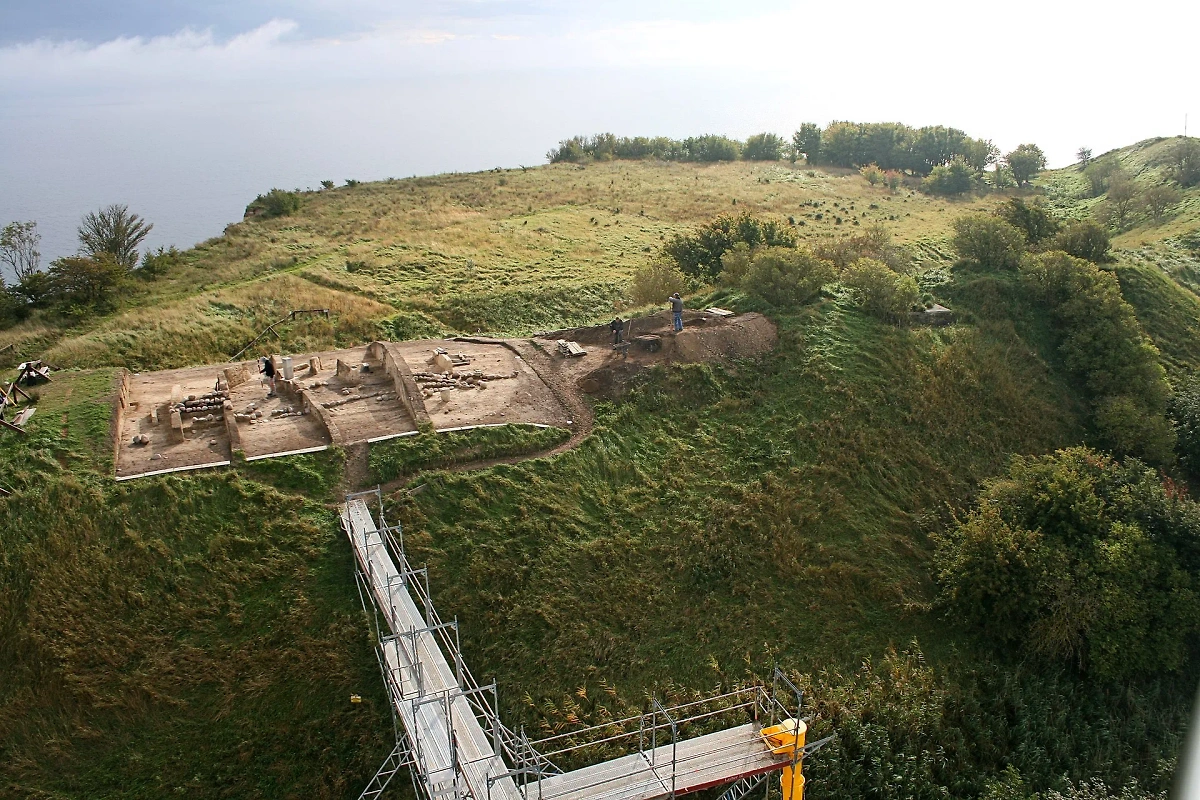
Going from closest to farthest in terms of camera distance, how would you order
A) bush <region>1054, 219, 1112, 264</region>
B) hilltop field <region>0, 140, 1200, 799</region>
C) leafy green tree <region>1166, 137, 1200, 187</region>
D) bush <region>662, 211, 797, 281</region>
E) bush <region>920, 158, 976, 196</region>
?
hilltop field <region>0, 140, 1200, 799</region> → bush <region>662, 211, 797, 281</region> → bush <region>1054, 219, 1112, 264</region> → leafy green tree <region>1166, 137, 1200, 187</region> → bush <region>920, 158, 976, 196</region>

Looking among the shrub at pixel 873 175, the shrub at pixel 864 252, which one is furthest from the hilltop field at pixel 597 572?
the shrub at pixel 873 175

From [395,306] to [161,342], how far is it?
27.6ft

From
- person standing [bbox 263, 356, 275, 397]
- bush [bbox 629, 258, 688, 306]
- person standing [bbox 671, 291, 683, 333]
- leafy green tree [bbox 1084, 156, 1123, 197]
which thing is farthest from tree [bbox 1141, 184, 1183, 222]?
person standing [bbox 263, 356, 275, 397]

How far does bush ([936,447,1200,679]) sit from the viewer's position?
17.9 m

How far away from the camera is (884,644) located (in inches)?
705

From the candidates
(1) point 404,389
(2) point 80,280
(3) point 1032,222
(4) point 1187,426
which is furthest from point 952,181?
(2) point 80,280

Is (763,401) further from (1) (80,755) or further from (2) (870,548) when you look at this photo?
(1) (80,755)

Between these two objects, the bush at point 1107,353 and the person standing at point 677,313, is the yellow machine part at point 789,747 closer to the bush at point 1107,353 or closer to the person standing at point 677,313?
the person standing at point 677,313

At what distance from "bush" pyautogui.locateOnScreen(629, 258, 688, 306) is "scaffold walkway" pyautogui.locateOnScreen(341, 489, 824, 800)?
57.1 feet

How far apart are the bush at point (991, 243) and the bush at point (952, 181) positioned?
3088cm

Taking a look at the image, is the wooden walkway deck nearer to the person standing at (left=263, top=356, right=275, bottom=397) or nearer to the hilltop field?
the hilltop field

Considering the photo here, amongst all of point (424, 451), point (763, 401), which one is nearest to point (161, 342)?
point (424, 451)

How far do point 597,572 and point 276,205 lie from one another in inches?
1388

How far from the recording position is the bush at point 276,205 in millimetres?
44719
